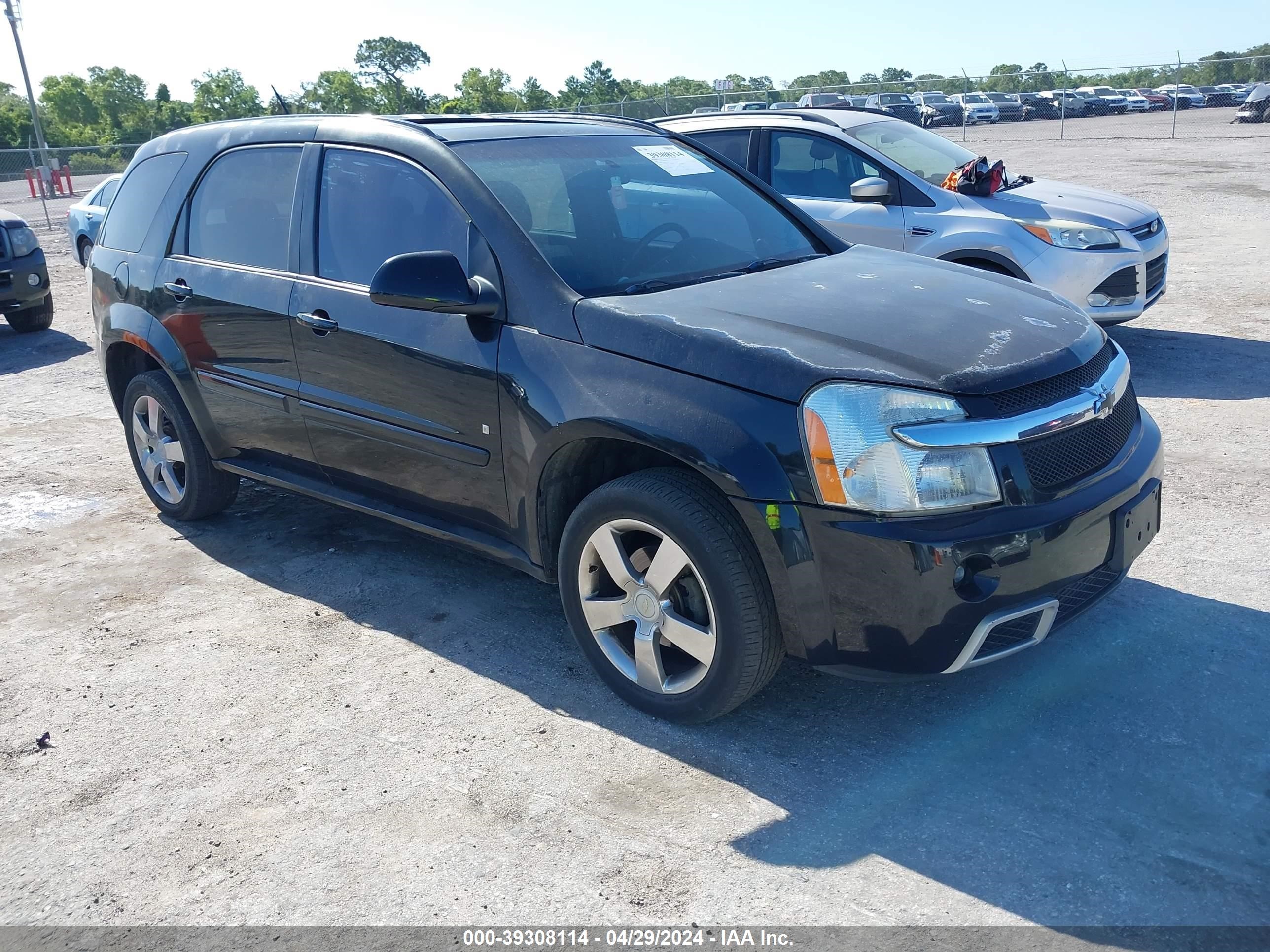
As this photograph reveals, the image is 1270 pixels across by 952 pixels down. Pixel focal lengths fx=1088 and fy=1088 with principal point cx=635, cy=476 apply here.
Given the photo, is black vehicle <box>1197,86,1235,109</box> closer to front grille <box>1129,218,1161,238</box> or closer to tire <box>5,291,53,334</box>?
front grille <box>1129,218,1161,238</box>

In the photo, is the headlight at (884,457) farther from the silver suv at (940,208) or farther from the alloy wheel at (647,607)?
the silver suv at (940,208)

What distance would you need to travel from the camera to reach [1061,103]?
123 feet

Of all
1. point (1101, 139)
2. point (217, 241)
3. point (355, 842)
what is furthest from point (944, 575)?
point (1101, 139)

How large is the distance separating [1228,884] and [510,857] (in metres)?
1.77

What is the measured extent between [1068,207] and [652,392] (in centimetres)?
543

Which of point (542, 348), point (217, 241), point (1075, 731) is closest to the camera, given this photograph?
point (1075, 731)

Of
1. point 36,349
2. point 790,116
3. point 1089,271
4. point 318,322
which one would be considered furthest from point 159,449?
point 36,349

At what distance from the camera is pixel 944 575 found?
2.87 m

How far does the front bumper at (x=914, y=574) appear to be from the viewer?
9.44 feet

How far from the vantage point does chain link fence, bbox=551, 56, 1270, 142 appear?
30922 mm

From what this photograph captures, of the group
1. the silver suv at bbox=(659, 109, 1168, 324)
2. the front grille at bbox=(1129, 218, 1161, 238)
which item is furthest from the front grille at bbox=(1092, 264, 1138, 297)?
the front grille at bbox=(1129, 218, 1161, 238)

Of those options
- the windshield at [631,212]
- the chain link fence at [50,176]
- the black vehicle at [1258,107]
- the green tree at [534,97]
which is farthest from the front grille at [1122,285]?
the green tree at [534,97]

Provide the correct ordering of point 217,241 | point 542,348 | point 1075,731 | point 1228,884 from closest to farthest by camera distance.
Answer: point 1228,884, point 1075,731, point 542,348, point 217,241

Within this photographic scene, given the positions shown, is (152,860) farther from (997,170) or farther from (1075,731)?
(997,170)
